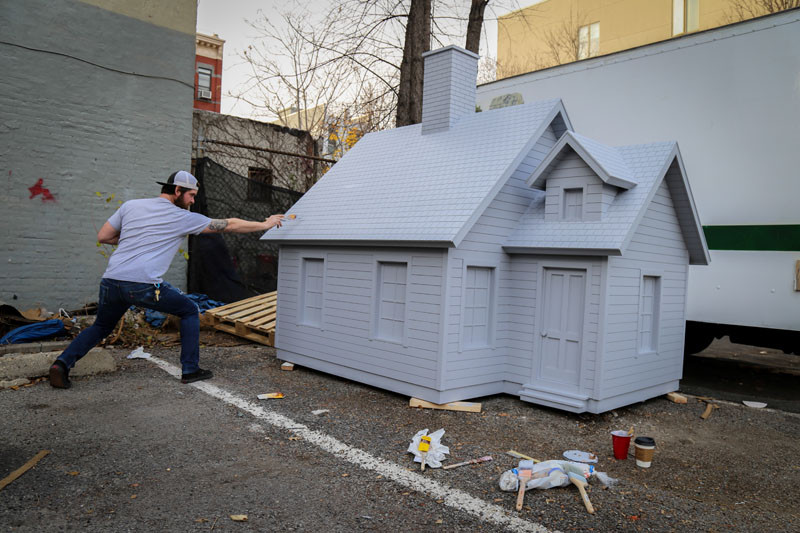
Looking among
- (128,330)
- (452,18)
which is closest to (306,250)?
(128,330)

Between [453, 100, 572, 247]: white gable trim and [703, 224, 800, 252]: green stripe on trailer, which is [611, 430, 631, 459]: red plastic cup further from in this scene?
[703, 224, 800, 252]: green stripe on trailer

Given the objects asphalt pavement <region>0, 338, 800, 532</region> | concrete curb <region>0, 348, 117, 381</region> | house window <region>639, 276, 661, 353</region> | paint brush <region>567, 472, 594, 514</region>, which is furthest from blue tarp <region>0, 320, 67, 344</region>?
house window <region>639, 276, 661, 353</region>

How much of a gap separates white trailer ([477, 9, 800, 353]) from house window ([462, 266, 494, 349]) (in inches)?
144

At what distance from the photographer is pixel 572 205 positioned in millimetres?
7059

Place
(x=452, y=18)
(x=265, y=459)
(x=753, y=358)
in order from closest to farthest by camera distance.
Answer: (x=265, y=459) < (x=753, y=358) < (x=452, y=18)

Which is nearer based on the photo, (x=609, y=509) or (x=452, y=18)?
(x=609, y=509)

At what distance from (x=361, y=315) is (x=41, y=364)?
400 cm

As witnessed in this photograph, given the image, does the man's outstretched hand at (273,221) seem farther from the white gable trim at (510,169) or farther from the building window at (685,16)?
the building window at (685,16)

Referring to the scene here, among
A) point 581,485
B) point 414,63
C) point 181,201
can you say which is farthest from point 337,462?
point 414,63

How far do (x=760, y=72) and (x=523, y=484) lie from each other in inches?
278

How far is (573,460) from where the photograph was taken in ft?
17.4

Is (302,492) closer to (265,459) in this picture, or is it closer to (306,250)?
(265,459)

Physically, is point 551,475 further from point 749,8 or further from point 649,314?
point 749,8

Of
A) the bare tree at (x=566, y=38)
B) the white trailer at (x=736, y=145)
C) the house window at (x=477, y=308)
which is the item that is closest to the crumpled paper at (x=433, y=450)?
the house window at (x=477, y=308)
